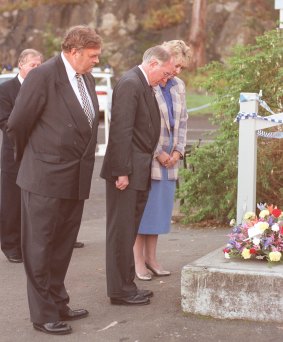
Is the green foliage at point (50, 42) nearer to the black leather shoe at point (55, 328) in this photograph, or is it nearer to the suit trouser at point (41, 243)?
the suit trouser at point (41, 243)

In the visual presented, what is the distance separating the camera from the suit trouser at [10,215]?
885 cm

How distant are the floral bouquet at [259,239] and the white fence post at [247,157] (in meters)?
0.24

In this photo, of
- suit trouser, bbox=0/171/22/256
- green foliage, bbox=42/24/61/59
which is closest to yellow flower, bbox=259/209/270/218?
suit trouser, bbox=0/171/22/256

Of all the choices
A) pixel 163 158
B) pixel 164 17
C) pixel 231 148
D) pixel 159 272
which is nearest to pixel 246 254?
pixel 163 158

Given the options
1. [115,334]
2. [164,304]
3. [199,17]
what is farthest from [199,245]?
[199,17]

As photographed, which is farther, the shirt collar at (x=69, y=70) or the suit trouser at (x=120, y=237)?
the suit trouser at (x=120, y=237)

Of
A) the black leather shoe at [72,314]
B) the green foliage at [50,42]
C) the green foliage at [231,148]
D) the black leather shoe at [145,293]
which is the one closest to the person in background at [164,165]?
the black leather shoe at [145,293]

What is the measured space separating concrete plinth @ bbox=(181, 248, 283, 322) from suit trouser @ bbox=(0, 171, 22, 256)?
268 centimetres

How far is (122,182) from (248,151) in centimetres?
94

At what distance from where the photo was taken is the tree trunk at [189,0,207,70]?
37.5 meters

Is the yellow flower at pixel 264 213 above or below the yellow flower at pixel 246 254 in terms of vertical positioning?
above

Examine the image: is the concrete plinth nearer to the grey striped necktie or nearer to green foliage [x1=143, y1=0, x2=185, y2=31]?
the grey striped necktie

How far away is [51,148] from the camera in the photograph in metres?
6.29

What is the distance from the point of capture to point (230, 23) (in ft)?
132
